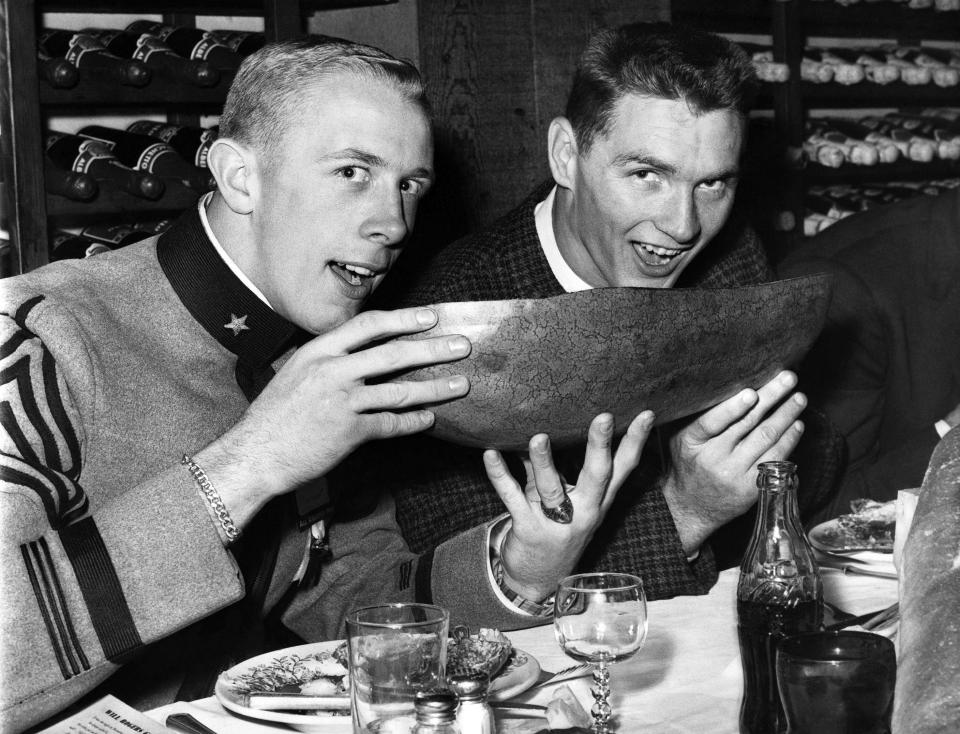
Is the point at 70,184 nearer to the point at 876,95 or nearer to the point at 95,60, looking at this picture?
the point at 95,60

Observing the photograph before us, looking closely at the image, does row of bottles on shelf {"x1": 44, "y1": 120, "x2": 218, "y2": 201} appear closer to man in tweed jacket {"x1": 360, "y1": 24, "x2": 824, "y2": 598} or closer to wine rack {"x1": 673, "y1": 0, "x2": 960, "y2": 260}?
man in tweed jacket {"x1": 360, "y1": 24, "x2": 824, "y2": 598}

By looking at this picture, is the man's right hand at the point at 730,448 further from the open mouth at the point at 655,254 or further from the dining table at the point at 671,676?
the open mouth at the point at 655,254

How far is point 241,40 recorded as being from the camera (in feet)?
9.32

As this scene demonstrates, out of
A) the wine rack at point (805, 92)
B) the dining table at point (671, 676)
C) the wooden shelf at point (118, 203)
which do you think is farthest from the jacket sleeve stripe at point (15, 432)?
the wine rack at point (805, 92)

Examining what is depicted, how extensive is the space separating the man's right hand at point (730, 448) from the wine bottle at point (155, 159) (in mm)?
1518

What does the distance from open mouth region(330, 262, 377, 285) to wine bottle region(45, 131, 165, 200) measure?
125cm

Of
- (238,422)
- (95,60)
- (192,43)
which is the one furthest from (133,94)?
(238,422)

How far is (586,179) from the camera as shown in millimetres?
1929

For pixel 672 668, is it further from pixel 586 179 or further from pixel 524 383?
pixel 586 179

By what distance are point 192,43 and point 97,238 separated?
544 millimetres

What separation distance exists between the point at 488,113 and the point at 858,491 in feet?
5.16

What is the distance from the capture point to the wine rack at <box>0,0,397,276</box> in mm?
2447

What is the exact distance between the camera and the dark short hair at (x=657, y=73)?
1.82 metres

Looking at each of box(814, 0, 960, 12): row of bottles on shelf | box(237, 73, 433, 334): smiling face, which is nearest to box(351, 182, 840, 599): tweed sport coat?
box(237, 73, 433, 334): smiling face
